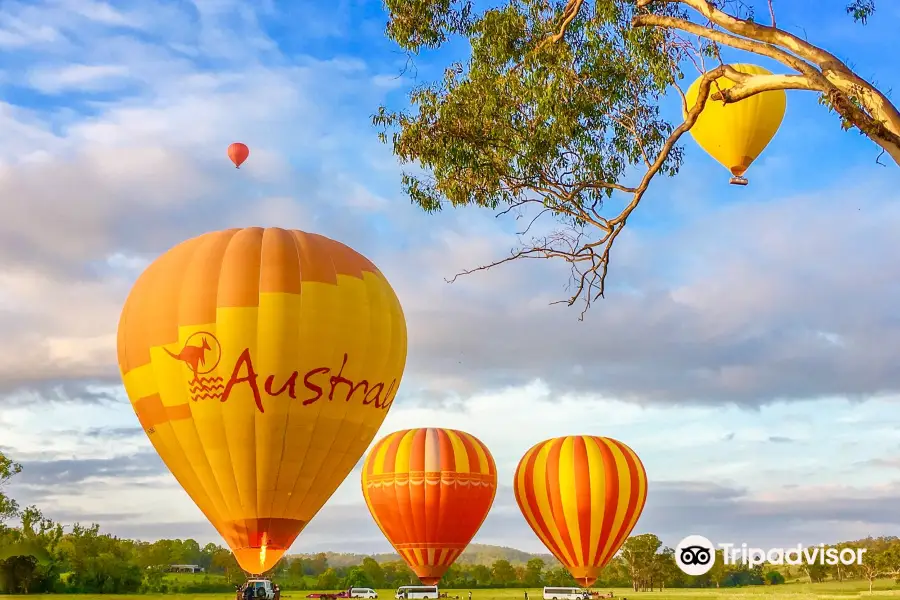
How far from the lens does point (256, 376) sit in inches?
1075

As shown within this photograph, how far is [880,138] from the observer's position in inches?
556

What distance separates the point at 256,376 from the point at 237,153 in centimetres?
889

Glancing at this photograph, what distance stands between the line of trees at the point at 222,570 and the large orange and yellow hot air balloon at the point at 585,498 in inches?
1146

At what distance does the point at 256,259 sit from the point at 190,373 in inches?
143

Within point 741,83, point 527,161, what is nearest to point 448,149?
point 527,161

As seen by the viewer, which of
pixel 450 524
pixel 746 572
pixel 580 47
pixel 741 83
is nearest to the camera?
pixel 741 83

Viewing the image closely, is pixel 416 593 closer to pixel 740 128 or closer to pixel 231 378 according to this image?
pixel 231 378

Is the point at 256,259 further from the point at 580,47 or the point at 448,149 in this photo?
the point at 580,47

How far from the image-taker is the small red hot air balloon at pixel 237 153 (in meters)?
32.8

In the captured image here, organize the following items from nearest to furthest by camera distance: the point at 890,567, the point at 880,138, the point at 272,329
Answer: the point at 880,138 < the point at 272,329 < the point at 890,567

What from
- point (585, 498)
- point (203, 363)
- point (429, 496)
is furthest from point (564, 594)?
point (203, 363)

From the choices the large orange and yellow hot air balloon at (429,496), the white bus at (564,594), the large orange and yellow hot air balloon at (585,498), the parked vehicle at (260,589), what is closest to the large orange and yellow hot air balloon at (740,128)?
→ the parked vehicle at (260,589)

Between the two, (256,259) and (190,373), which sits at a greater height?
(256,259)

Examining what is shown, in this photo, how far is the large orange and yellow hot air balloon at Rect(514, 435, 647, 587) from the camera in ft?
151
